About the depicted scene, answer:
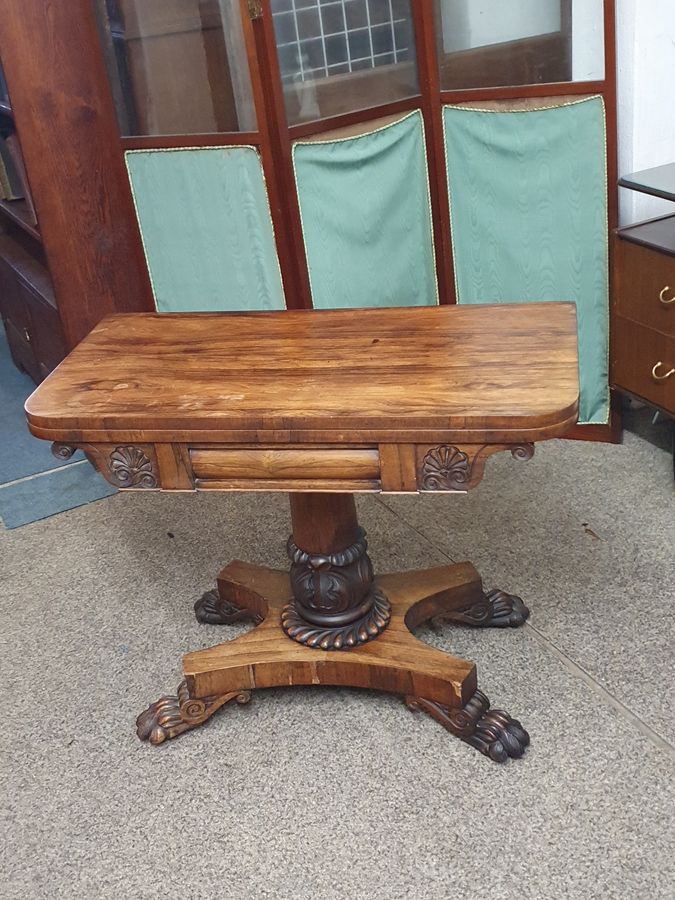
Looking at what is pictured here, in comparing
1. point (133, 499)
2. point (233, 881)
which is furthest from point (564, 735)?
point (133, 499)

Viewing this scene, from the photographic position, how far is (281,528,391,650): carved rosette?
1920 millimetres

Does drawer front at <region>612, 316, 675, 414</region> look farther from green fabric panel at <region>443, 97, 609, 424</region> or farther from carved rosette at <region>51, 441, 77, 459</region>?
carved rosette at <region>51, 441, 77, 459</region>

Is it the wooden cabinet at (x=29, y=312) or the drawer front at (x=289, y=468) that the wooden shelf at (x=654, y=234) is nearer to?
the drawer front at (x=289, y=468)

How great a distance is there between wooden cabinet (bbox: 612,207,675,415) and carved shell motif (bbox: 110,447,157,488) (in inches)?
51.0

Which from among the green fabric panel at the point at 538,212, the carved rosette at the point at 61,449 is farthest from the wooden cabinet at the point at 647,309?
the carved rosette at the point at 61,449

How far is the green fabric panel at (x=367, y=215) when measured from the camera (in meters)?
2.55

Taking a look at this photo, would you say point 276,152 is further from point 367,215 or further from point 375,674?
point 375,674

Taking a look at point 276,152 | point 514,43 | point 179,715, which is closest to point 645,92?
point 514,43

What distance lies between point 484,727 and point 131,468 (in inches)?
29.3

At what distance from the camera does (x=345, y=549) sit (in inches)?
75.4

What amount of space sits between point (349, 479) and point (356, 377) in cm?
17

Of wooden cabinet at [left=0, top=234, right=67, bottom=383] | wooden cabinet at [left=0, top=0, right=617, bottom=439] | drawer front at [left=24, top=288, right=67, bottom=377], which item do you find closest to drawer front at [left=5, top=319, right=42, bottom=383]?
wooden cabinet at [left=0, top=234, right=67, bottom=383]

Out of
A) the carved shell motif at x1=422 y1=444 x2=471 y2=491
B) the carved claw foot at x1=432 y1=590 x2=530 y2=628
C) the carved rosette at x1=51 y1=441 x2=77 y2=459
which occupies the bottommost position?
the carved claw foot at x1=432 y1=590 x2=530 y2=628

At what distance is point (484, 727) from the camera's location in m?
1.81
